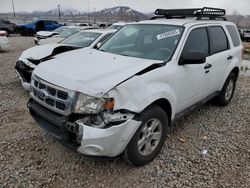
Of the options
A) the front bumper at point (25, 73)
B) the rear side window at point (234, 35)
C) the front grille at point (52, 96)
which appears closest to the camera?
the front grille at point (52, 96)

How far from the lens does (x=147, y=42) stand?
378cm

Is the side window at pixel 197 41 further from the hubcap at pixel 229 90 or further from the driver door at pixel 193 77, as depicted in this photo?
the hubcap at pixel 229 90

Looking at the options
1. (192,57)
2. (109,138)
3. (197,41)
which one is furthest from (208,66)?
(109,138)

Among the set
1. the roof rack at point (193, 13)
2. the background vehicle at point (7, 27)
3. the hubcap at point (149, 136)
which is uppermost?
the roof rack at point (193, 13)

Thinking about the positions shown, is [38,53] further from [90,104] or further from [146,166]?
[146,166]

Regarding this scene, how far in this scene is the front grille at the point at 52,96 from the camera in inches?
106

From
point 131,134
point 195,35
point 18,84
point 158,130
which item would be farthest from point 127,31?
point 18,84

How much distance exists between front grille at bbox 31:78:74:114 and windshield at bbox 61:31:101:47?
4054 mm

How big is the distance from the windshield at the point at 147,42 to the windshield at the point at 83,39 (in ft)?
9.74

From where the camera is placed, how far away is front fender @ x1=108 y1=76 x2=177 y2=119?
2.62 metres

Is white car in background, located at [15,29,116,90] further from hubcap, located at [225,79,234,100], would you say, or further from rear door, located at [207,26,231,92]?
hubcap, located at [225,79,234,100]

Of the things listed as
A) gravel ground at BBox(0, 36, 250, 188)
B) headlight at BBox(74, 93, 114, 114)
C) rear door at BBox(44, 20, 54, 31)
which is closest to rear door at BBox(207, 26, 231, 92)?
gravel ground at BBox(0, 36, 250, 188)

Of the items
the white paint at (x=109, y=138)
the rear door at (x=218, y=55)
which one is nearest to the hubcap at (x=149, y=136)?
the white paint at (x=109, y=138)

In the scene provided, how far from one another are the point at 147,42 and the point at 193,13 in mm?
1390
